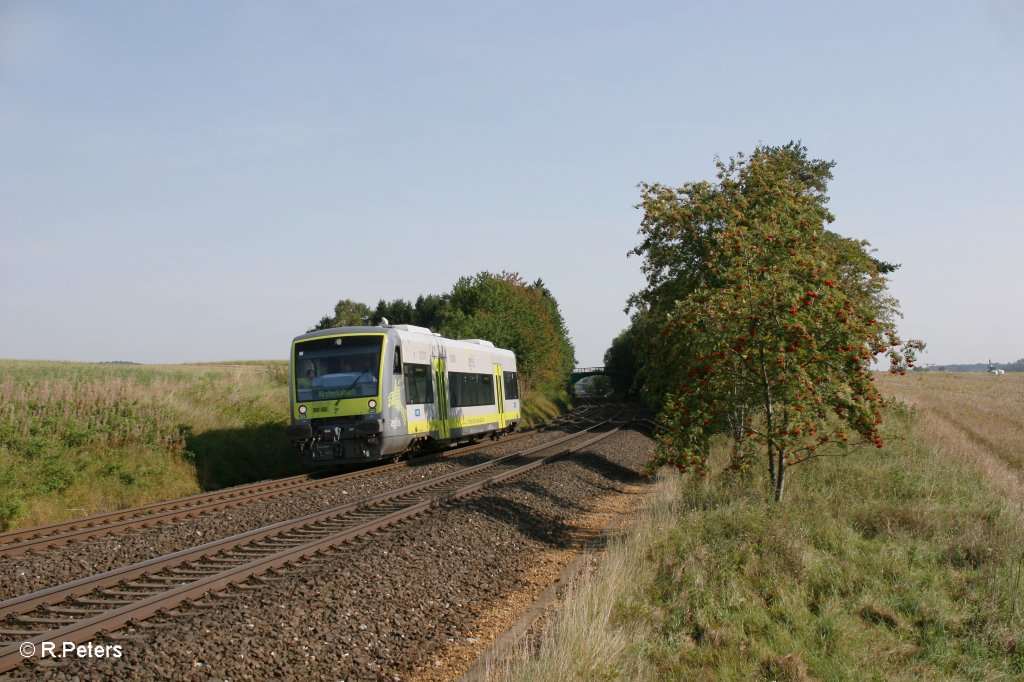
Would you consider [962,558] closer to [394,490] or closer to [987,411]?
[394,490]

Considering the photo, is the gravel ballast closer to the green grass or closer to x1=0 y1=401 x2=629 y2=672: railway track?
x1=0 y1=401 x2=629 y2=672: railway track

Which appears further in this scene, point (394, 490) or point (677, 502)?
point (394, 490)

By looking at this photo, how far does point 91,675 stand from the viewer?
17.2 feet

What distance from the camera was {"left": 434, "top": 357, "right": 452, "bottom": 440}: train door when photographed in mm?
21656

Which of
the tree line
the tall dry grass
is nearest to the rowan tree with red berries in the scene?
the tall dry grass

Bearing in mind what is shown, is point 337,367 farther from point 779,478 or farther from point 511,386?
point 511,386

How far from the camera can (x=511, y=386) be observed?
103 ft

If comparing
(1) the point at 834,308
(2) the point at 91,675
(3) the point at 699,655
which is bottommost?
(3) the point at 699,655

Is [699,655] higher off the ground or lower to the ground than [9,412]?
lower

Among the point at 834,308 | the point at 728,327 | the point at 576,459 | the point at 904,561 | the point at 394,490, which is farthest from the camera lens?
the point at 576,459

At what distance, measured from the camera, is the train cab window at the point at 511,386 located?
3042cm

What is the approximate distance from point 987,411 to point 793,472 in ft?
79.7

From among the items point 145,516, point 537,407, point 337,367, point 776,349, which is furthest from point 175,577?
point 537,407

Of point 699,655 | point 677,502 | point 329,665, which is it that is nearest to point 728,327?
point 677,502
